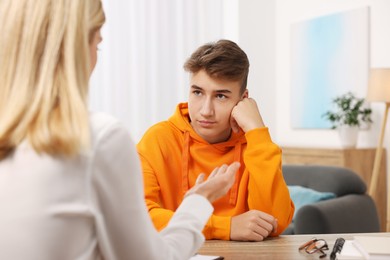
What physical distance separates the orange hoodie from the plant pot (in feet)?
10.4

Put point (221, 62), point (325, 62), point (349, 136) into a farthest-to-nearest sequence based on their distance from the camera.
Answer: point (325, 62), point (349, 136), point (221, 62)

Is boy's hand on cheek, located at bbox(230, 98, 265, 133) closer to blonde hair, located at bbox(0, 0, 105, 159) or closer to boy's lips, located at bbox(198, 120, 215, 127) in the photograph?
boy's lips, located at bbox(198, 120, 215, 127)

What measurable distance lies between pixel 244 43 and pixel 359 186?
2.60m

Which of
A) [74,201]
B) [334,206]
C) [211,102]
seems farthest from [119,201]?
[334,206]

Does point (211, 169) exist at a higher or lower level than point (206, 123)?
lower

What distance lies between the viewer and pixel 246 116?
199cm

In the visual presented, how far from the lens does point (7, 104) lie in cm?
96

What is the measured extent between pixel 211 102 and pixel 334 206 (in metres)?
1.75

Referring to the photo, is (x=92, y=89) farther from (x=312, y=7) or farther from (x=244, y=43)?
(x=312, y=7)

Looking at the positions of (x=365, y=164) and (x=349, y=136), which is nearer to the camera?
(x=365, y=164)

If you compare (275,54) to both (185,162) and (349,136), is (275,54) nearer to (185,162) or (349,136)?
(349,136)

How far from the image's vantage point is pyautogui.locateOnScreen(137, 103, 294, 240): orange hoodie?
1.91 meters

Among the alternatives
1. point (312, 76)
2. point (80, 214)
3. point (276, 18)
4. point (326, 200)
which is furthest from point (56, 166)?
point (276, 18)

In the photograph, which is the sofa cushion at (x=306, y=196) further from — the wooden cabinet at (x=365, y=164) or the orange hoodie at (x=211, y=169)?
the orange hoodie at (x=211, y=169)
